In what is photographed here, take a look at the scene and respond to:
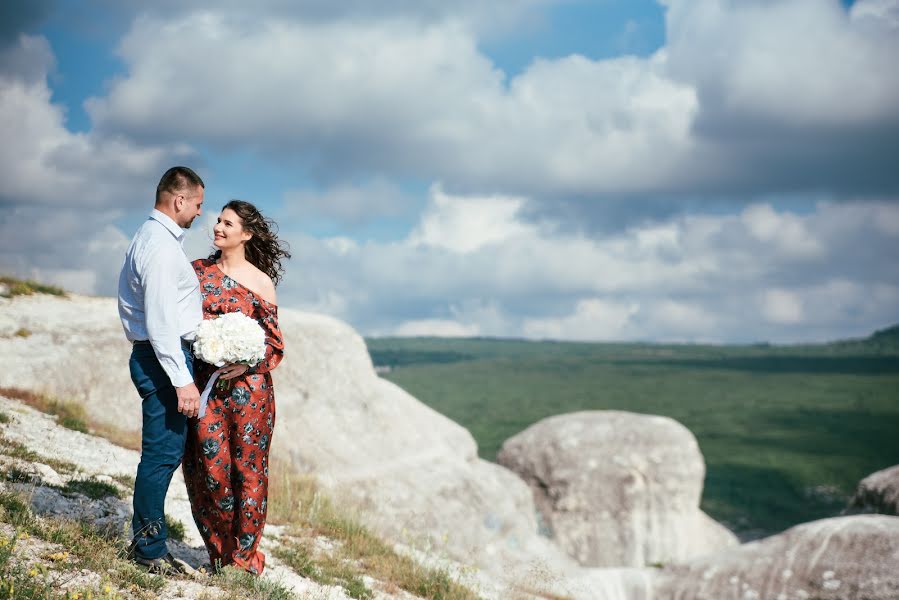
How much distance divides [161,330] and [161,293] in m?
0.28

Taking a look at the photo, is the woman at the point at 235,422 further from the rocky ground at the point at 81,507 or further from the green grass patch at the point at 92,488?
the green grass patch at the point at 92,488

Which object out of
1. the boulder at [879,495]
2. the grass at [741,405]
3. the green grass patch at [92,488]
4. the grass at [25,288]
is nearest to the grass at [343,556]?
the green grass patch at [92,488]

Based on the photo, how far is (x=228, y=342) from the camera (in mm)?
5609

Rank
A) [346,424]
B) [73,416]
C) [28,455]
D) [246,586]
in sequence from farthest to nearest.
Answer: [346,424]
[73,416]
[28,455]
[246,586]

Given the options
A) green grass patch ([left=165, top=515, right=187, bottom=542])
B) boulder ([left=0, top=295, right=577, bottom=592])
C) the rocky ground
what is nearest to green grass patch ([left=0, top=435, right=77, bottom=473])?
the rocky ground

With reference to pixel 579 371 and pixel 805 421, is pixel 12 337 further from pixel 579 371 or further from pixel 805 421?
pixel 579 371

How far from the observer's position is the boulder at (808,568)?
12328mm

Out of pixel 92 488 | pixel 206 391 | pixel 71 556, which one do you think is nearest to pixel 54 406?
pixel 92 488

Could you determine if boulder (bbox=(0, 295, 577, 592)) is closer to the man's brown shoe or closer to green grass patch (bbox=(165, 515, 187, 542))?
green grass patch (bbox=(165, 515, 187, 542))

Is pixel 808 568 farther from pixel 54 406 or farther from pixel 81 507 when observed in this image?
pixel 54 406

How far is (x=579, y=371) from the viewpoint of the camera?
151875 millimetres

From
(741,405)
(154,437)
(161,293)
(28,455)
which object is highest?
(161,293)

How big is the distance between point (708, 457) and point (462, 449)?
5673 cm

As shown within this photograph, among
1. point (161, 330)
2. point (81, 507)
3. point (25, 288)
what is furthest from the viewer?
point (25, 288)
